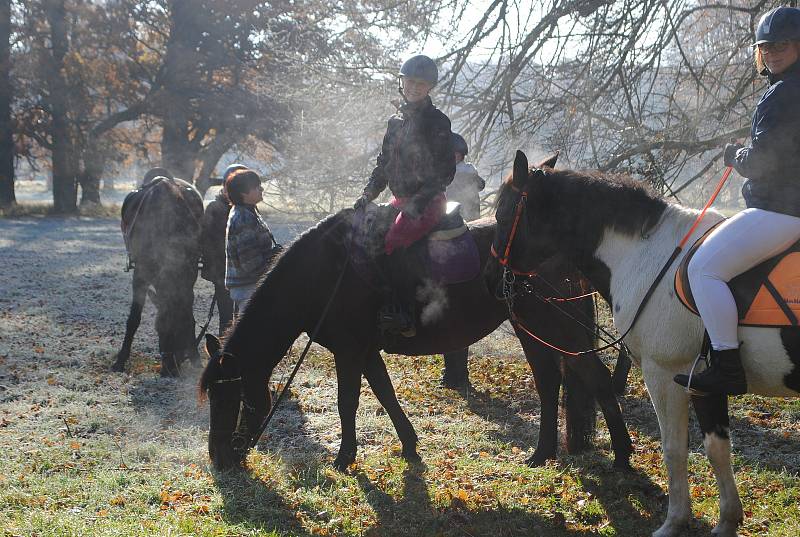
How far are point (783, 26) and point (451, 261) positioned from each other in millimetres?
2557

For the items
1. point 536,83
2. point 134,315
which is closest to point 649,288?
point 536,83

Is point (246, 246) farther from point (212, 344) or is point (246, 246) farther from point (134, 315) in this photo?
point (134, 315)

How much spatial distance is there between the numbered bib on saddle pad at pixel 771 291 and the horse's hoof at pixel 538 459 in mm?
2419

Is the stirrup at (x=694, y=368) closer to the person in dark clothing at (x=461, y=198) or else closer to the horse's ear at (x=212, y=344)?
the horse's ear at (x=212, y=344)

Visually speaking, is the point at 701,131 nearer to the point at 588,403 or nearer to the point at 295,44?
the point at 588,403

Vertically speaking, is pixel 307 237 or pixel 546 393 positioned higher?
pixel 307 237

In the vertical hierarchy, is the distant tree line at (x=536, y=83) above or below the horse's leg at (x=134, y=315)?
above

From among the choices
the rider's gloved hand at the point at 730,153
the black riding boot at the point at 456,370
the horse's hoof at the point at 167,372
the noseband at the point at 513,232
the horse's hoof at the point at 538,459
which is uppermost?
the rider's gloved hand at the point at 730,153

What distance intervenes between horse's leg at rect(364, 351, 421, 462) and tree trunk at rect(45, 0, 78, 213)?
101ft

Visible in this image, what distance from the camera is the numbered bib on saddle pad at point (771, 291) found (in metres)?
3.26

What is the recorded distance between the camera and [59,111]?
104ft

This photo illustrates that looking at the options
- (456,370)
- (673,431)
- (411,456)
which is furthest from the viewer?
(456,370)

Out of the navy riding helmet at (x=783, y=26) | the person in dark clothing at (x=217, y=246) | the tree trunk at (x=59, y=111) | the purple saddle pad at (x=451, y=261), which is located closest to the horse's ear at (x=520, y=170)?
the purple saddle pad at (x=451, y=261)

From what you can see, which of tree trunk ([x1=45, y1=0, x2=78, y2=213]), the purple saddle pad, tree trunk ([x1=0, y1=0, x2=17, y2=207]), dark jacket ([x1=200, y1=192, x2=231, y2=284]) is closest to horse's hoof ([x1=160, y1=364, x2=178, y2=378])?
dark jacket ([x1=200, y1=192, x2=231, y2=284])
